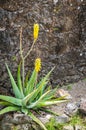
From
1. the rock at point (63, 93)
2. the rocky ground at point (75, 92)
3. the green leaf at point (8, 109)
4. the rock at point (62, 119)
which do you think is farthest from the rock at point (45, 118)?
the rock at point (63, 93)

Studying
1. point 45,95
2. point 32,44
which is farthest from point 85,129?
point 32,44

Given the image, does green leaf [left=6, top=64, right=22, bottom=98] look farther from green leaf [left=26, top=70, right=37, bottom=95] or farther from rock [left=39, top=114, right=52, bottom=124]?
rock [left=39, top=114, right=52, bottom=124]

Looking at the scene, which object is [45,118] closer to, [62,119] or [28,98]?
[62,119]

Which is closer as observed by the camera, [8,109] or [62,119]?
[8,109]

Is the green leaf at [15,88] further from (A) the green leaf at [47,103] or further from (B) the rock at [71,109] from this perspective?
(B) the rock at [71,109]

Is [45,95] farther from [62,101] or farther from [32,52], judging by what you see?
[32,52]

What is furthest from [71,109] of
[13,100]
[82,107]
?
[13,100]
